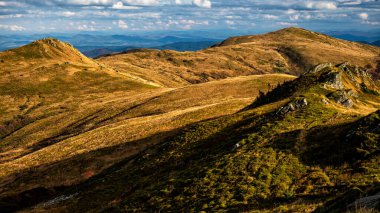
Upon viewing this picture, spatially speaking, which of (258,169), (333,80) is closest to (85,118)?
(333,80)

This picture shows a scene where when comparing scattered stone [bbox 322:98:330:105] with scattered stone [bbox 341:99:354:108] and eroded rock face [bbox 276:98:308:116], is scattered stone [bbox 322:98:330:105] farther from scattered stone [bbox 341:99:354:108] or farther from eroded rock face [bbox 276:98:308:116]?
scattered stone [bbox 341:99:354:108]

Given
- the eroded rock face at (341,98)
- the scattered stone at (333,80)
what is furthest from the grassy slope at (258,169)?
the scattered stone at (333,80)

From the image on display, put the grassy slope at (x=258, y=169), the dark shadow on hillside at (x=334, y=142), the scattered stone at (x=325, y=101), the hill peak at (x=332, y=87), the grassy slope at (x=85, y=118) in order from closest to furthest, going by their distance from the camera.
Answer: the grassy slope at (x=258, y=169) < the dark shadow on hillside at (x=334, y=142) < the scattered stone at (x=325, y=101) < the hill peak at (x=332, y=87) < the grassy slope at (x=85, y=118)

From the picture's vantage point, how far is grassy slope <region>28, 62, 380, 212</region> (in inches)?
860

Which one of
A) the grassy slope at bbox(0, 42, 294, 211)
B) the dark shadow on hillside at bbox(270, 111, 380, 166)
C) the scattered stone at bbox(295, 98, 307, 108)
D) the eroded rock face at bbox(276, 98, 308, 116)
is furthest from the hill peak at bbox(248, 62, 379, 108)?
the grassy slope at bbox(0, 42, 294, 211)

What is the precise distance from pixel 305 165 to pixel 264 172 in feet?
10.9

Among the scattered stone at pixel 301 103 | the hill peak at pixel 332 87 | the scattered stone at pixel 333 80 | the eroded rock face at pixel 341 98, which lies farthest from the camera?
the scattered stone at pixel 333 80

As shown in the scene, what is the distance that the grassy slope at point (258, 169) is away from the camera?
860 inches

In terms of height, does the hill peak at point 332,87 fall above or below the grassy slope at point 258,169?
above

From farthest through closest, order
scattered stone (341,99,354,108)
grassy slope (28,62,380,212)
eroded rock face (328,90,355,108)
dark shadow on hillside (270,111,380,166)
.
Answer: scattered stone (341,99,354,108) → eroded rock face (328,90,355,108) → dark shadow on hillside (270,111,380,166) → grassy slope (28,62,380,212)

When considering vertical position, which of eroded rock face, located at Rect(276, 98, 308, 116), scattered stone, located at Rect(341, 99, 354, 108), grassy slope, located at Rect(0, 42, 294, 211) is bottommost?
grassy slope, located at Rect(0, 42, 294, 211)

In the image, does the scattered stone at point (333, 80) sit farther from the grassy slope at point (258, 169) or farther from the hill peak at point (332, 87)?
the grassy slope at point (258, 169)

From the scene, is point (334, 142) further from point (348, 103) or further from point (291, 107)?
point (348, 103)

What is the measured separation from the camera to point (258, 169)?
26.5m
